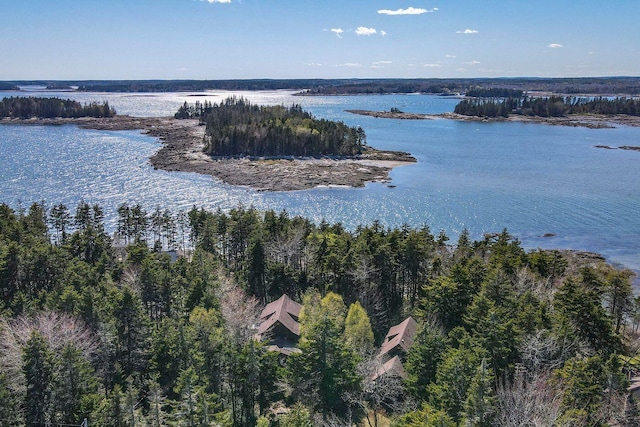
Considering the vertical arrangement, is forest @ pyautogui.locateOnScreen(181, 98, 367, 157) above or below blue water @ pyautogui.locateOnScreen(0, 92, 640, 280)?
above

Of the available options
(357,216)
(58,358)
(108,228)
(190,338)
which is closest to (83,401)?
(58,358)

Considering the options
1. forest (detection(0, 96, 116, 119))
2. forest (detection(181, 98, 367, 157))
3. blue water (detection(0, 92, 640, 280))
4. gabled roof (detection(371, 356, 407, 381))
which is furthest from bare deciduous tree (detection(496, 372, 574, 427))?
forest (detection(0, 96, 116, 119))

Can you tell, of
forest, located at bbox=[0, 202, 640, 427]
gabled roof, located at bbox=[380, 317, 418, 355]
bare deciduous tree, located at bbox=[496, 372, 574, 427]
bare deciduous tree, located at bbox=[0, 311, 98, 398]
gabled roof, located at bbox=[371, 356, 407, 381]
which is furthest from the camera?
gabled roof, located at bbox=[380, 317, 418, 355]

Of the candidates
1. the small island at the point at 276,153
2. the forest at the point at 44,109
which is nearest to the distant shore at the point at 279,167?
the small island at the point at 276,153

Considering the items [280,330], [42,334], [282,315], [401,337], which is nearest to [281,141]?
[282,315]

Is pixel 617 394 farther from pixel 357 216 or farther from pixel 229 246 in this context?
pixel 357 216

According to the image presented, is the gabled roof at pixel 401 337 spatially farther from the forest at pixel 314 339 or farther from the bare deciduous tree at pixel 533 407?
the bare deciduous tree at pixel 533 407

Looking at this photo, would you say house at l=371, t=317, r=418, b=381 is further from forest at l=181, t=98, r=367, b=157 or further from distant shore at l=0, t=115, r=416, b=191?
forest at l=181, t=98, r=367, b=157
